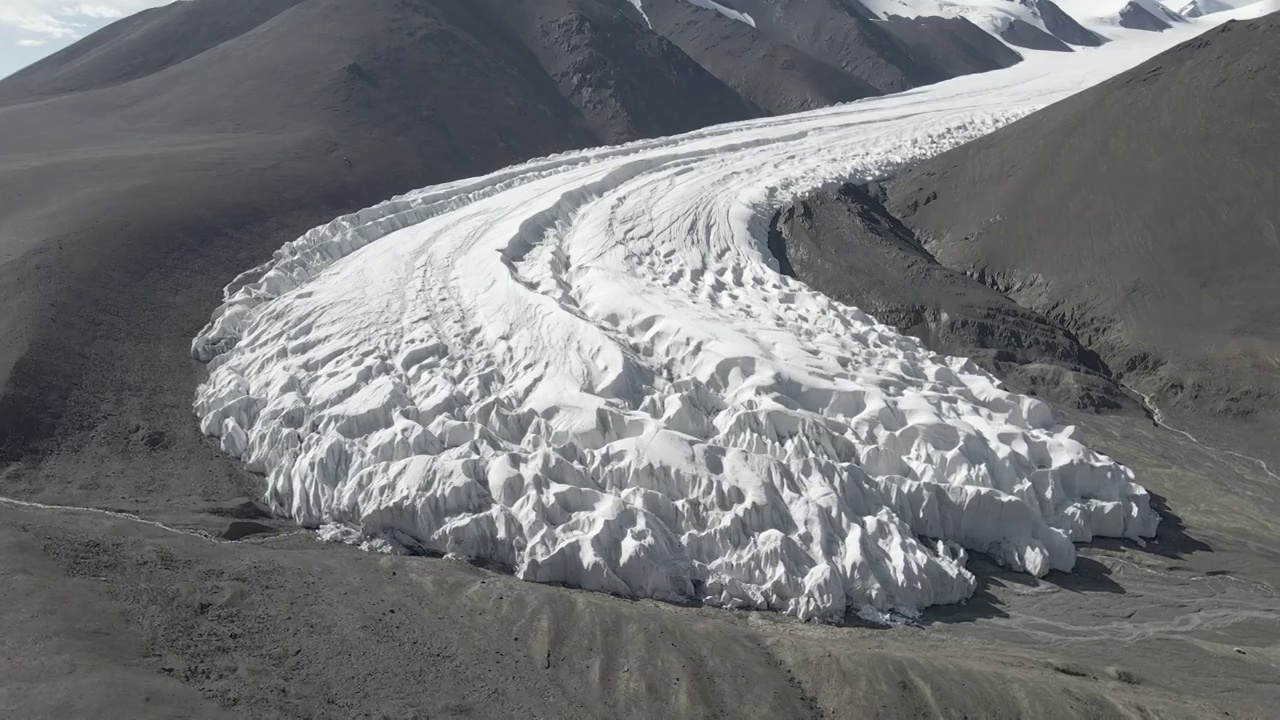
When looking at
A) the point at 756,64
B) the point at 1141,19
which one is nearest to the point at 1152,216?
the point at 756,64

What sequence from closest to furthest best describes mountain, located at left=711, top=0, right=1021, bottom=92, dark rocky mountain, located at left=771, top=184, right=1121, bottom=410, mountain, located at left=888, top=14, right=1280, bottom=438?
1. dark rocky mountain, located at left=771, top=184, right=1121, bottom=410
2. mountain, located at left=888, top=14, right=1280, bottom=438
3. mountain, located at left=711, top=0, right=1021, bottom=92

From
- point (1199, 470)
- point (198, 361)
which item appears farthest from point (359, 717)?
point (1199, 470)

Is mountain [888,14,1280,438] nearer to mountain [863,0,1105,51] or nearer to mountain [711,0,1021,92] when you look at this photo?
mountain [711,0,1021,92]

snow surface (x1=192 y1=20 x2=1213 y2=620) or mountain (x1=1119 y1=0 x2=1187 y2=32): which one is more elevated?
mountain (x1=1119 y1=0 x2=1187 y2=32)

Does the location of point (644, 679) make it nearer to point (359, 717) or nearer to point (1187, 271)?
point (359, 717)

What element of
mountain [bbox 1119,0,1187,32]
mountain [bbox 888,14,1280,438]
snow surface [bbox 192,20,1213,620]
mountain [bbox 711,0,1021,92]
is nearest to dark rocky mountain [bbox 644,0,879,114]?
mountain [bbox 711,0,1021,92]

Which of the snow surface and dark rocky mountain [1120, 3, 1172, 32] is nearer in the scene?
the snow surface
